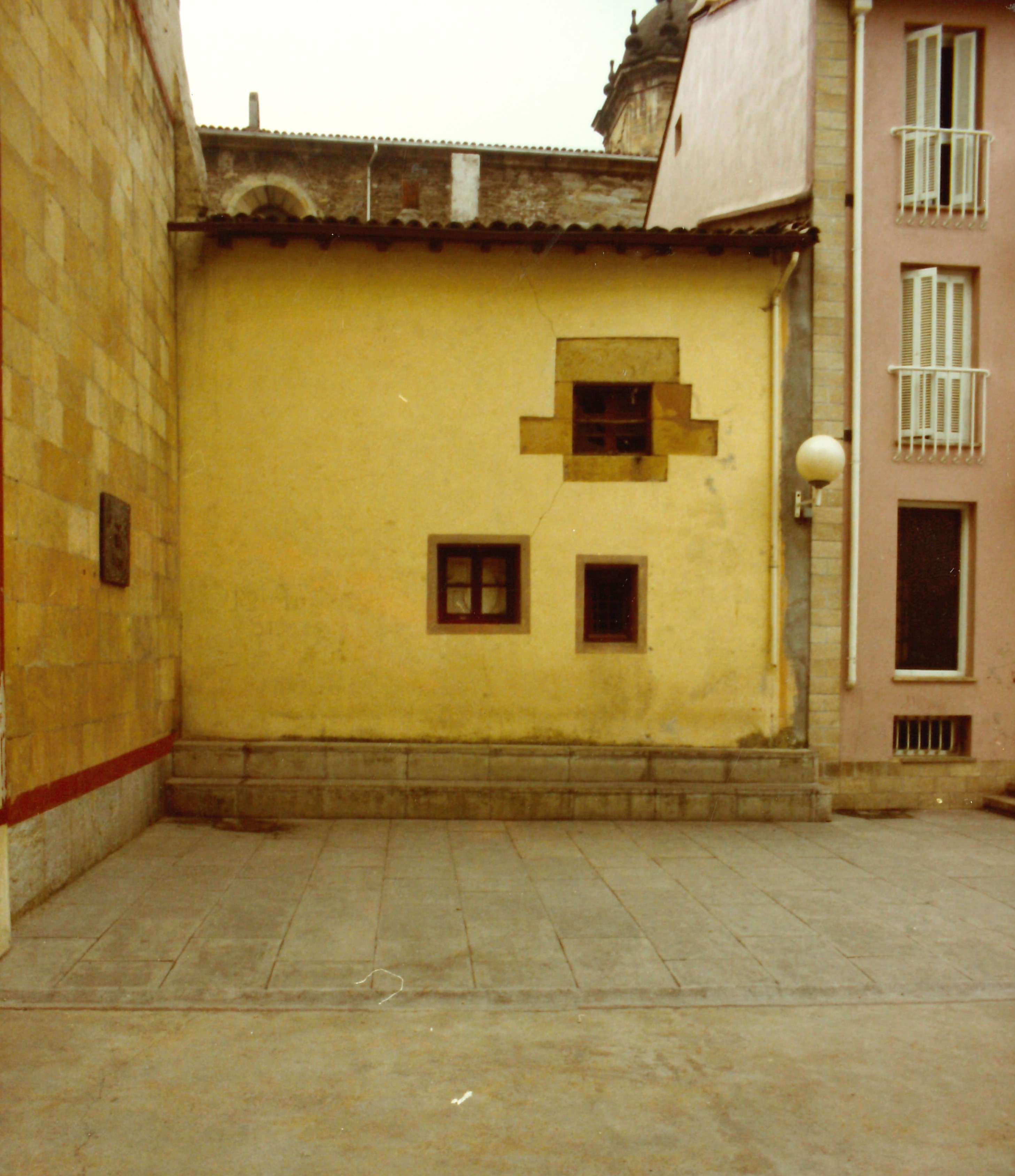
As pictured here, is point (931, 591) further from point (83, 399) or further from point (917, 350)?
point (83, 399)

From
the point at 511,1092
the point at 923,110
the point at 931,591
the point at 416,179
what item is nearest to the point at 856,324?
the point at 923,110

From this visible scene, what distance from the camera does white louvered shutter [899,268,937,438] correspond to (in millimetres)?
9352

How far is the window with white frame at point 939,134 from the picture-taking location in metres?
9.48

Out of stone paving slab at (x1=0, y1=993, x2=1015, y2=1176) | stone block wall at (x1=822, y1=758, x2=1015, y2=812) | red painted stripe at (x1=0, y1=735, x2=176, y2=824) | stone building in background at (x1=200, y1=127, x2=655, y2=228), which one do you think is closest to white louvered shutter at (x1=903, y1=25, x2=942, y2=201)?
stone block wall at (x1=822, y1=758, x2=1015, y2=812)

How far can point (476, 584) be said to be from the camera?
29.3ft

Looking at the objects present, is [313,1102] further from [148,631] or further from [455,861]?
[148,631]

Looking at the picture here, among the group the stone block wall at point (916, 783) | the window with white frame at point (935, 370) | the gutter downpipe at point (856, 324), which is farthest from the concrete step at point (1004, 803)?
the window with white frame at point (935, 370)

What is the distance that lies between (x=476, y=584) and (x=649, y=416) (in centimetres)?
239

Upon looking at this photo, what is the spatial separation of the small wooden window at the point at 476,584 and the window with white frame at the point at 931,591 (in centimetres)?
410

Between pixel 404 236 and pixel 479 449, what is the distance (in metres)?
2.09

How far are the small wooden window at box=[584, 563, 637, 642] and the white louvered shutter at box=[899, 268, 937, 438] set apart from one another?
3353mm

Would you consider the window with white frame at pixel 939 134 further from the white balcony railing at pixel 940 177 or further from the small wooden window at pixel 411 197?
the small wooden window at pixel 411 197

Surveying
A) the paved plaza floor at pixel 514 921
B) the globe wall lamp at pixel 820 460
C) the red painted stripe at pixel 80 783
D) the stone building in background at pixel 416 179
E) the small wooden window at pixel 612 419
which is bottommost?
the paved plaza floor at pixel 514 921

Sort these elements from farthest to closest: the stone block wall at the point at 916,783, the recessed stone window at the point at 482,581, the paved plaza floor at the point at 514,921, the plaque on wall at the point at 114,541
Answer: the stone block wall at the point at 916,783
the recessed stone window at the point at 482,581
the plaque on wall at the point at 114,541
the paved plaza floor at the point at 514,921
